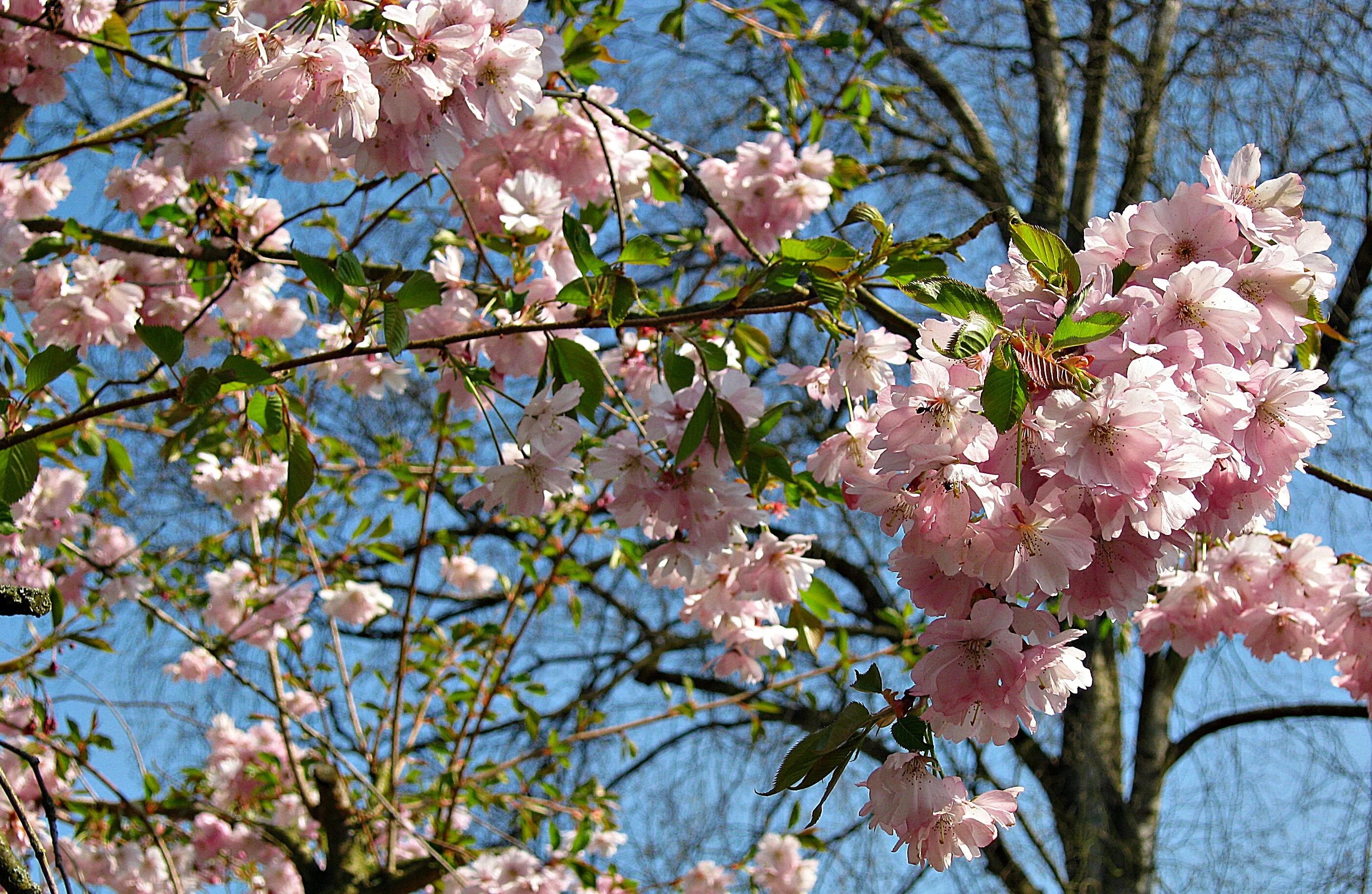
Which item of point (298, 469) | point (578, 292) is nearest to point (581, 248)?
point (578, 292)

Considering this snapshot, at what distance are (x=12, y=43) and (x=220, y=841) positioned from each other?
229 centimetres

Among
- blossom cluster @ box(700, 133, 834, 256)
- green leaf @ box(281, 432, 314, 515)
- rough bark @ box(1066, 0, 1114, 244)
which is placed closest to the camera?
green leaf @ box(281, 432, 314, 515)

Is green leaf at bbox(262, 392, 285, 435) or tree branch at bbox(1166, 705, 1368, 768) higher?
tree branch at bbox(1166, 705, 1368, 768)

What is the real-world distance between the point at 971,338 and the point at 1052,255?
0.17m

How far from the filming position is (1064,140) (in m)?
4.75

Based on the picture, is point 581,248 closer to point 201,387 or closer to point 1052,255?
point 201,387

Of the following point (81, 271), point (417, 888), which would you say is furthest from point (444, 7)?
point (417, 888)

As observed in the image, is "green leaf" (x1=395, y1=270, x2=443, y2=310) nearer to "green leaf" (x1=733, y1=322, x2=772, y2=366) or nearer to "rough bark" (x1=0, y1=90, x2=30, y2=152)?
"green leaf" (x1=733, y1=322, x2=772, y2=366)

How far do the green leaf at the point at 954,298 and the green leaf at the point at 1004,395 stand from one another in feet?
0.21

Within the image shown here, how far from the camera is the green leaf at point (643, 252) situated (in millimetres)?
1232

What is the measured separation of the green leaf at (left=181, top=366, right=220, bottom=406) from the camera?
3.78 ft

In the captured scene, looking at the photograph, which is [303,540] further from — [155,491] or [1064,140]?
[1064,140]

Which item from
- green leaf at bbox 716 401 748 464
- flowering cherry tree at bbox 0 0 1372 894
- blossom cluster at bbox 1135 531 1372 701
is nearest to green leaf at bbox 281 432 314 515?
flowering cherry tree at bbox 0 0 1372 894

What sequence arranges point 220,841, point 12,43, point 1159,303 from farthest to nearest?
point 220,841, point 12,43, point 1159,303
